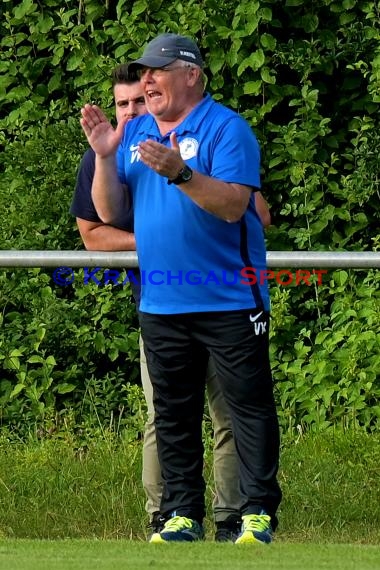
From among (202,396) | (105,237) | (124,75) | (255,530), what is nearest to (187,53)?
(124,75)

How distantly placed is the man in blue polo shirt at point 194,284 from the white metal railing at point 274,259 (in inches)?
10.8

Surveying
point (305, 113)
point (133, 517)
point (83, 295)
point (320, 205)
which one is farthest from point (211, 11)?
point (133, 517)

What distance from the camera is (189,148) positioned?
4895 mm

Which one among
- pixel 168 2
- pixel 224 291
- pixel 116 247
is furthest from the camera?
pixel 168 2

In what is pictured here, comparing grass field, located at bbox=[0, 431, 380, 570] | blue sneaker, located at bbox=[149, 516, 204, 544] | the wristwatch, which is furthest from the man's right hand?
grass field, located at bbox=[0, 431, 380, 570]

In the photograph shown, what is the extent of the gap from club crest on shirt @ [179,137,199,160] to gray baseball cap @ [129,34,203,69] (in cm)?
31

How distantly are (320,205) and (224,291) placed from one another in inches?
123

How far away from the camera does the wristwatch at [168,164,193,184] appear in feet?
15.1

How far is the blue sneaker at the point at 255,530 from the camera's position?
15.7 ft

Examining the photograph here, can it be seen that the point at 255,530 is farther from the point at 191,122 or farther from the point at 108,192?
the point at 191,122

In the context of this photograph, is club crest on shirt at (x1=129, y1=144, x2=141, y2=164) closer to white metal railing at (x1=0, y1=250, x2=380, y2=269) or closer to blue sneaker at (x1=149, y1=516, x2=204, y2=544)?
white metal railing at (x1=0, y1=250, x2=380, y2=269)

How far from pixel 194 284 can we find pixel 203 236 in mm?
177

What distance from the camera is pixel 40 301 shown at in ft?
24.8

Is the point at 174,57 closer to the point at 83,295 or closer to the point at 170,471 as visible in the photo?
the point at 170,471
